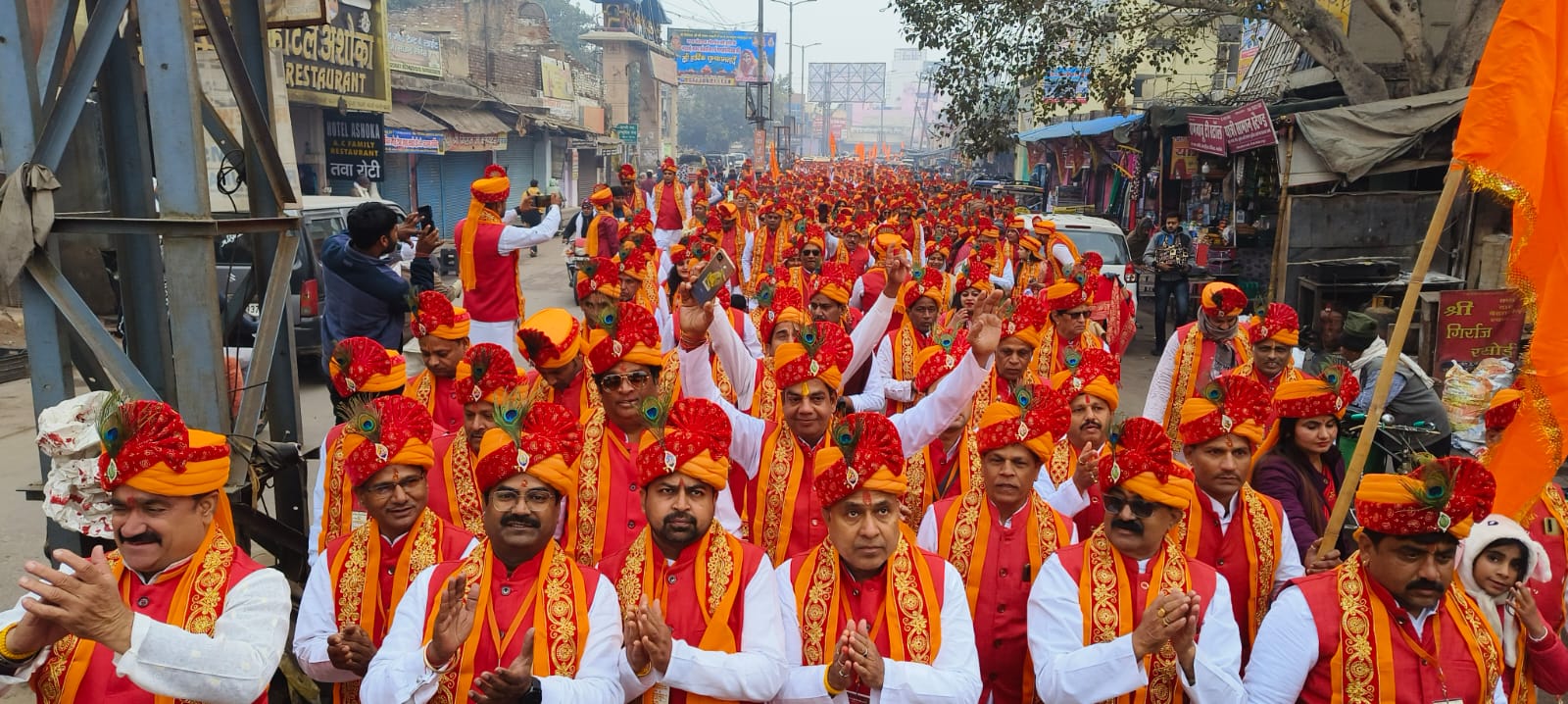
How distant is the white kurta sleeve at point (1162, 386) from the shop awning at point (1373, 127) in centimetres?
684

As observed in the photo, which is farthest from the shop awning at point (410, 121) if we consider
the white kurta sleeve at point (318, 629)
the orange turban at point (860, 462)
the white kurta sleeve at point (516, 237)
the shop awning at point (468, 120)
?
the orange turban at point (860, 462)

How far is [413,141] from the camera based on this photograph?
24781 mm

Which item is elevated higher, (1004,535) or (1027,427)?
(1027,427)

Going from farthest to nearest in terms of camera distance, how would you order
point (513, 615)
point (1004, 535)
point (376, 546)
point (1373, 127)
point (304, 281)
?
point (1373, 127) < point (304, 281) < point (1004, 535) < point (376, 546) < point (513, 615)

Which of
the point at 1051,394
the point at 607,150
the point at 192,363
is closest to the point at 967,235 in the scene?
the point at 1051,394

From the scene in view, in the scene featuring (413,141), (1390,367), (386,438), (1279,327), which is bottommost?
(386,438)

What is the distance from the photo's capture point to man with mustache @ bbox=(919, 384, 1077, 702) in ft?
13.1

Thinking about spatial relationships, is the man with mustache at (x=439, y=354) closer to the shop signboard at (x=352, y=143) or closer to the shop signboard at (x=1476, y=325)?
the shop signboard at (x=1476, y=325)

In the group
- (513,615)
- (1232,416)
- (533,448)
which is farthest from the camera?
(1232,416)

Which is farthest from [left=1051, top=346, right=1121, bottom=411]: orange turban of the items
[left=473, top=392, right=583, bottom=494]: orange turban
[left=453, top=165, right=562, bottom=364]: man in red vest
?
[left=453, top=165, right=562, bottom=364]: man in red vest

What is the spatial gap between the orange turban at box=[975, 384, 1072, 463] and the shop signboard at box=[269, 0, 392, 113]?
17833mm

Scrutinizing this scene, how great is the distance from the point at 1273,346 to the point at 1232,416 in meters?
2.13

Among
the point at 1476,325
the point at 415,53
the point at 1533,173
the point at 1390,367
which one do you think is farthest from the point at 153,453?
the point at 415,53

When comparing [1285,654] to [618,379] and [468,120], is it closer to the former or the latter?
[618,379]
